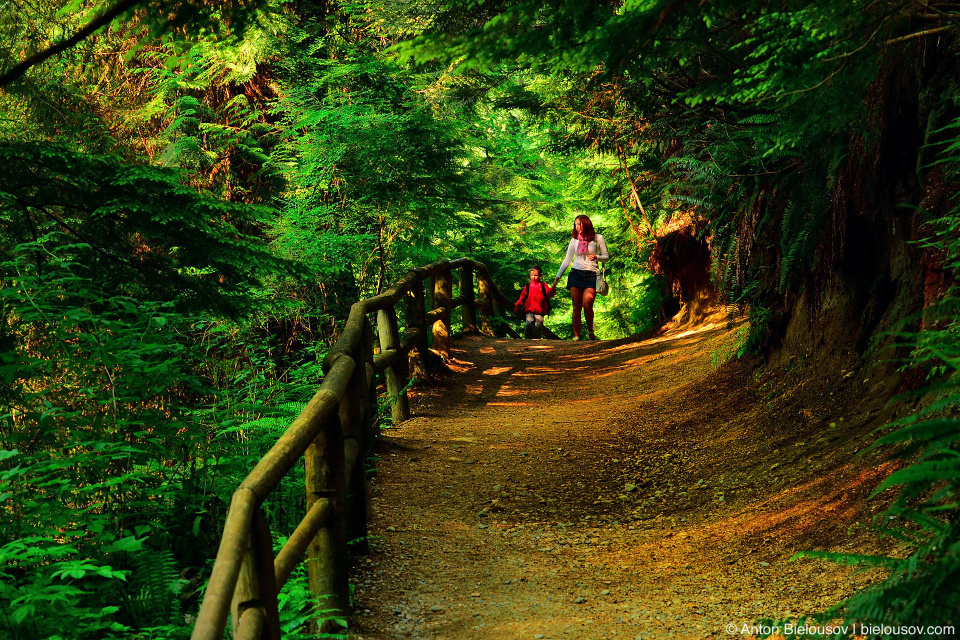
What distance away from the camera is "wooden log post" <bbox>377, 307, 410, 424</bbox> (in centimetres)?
713

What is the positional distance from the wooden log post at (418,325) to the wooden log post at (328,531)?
463cm

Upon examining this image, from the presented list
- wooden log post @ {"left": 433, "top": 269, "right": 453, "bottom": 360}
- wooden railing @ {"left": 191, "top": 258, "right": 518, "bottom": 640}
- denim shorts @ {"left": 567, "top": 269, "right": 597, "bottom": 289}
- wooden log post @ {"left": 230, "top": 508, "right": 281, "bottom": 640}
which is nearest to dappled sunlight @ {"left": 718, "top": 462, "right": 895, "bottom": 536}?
wooden railing @ {"left": 191, "top": 258, "right": 518, "bottom": 640}

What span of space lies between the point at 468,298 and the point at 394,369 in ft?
20.2

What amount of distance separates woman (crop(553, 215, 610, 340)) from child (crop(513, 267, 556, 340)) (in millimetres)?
1414

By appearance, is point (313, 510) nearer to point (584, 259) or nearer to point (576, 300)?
point (584, 259)

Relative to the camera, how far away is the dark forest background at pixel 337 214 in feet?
9.87

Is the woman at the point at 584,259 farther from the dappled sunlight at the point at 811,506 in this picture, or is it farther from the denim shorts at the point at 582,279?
the dappled sunlight at the point at 811,506

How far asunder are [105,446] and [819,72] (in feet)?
13.2

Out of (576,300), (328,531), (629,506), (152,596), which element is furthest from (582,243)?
(152,596)

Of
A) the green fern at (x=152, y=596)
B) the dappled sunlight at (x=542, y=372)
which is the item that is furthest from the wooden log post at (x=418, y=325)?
the green fern at (x=152, y=596)

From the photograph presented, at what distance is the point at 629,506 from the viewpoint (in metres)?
5.67

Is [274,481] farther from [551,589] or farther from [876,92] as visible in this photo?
[876,92]

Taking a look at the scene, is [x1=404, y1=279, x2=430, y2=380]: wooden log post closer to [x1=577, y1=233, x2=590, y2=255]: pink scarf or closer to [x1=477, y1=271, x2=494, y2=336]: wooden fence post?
[x1=577, y1=233, x2=590, y2=255]: pink scarf

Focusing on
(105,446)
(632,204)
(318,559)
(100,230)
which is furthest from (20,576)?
(632,204)
